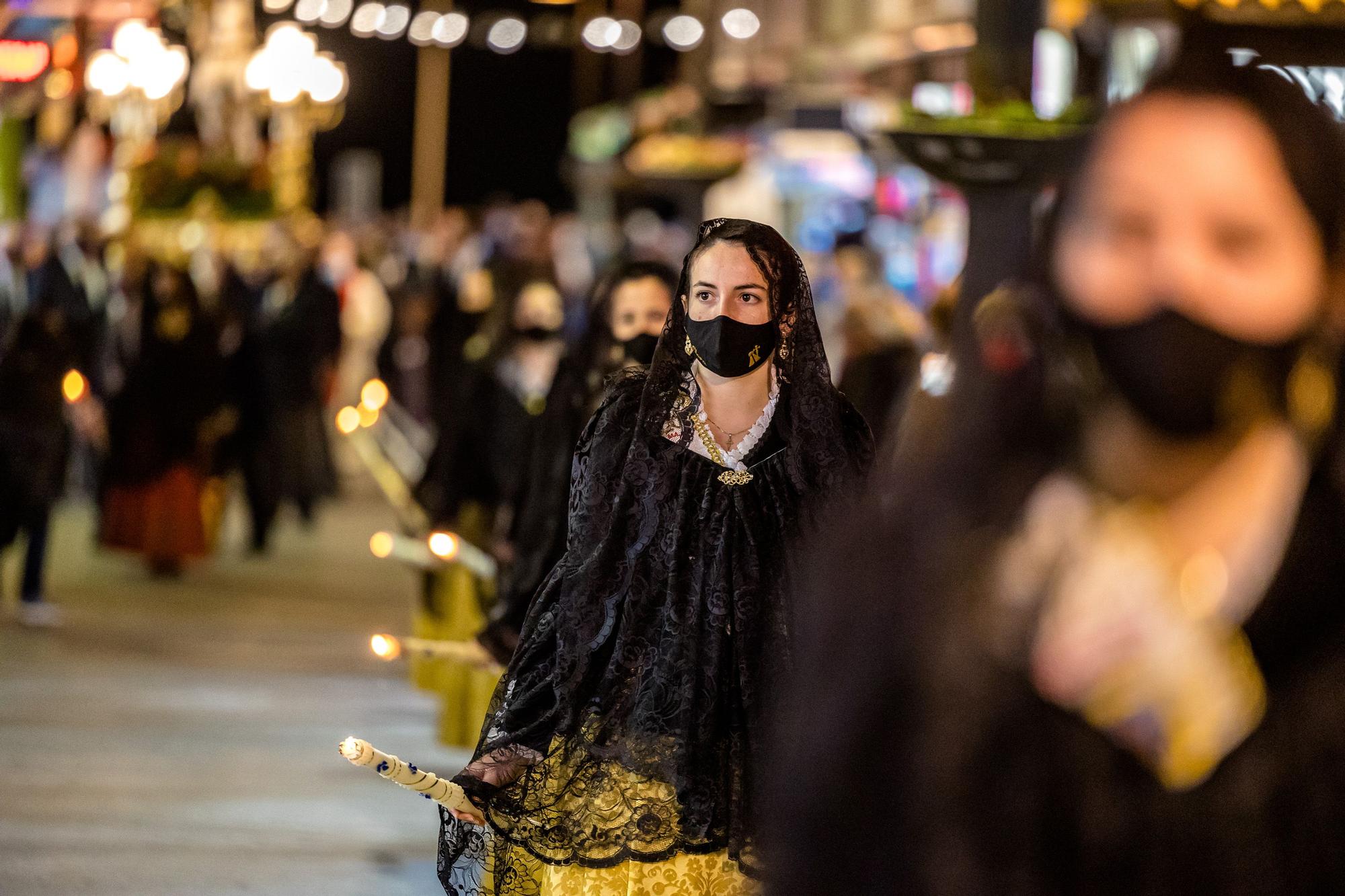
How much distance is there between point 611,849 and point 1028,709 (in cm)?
243

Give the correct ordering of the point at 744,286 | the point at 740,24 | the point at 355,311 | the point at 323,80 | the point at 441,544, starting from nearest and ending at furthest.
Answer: the point at 744,286 < the point at 441,544 < the point at 323,80 < the point at 355,311 < the point at 740,24

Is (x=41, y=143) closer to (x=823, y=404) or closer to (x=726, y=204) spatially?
(x=726, y=204)

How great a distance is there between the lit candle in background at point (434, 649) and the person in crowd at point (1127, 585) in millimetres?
2636

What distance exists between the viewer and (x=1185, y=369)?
187 centimetres

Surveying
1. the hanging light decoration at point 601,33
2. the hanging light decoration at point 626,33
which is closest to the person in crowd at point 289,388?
the hanging light decoration at point 601,33

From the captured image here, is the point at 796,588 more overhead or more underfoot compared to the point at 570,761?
more overhead

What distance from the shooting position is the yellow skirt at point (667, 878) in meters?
4.31

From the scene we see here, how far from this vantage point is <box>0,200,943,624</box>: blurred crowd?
27.4 ft

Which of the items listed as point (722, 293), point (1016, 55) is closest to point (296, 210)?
point (1016, 55)

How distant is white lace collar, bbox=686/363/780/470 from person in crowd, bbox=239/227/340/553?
11.7 meters

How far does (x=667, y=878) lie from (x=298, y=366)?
1368cm

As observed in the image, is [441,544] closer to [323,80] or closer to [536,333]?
[536,333]

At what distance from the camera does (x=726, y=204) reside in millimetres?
28109

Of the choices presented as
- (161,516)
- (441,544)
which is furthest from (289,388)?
(441,544)
